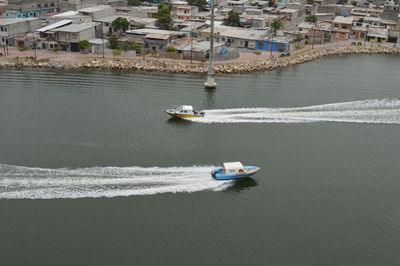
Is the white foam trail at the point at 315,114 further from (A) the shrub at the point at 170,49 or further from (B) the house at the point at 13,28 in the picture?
(B) the house at the point at 13,28

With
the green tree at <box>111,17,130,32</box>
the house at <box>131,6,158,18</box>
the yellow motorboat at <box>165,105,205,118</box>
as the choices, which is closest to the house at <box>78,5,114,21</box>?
the house at <box>131,6,158,18</box>

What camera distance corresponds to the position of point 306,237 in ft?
53.8

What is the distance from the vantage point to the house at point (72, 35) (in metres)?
40.9

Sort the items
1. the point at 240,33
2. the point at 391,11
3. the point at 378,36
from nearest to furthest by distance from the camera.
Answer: the point at 240,33
the point at 378,36
the point at 391,11

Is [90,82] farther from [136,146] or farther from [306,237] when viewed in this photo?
[306,237]

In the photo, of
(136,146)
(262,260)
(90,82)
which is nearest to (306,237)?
(262,260)

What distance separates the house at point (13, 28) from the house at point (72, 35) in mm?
5207

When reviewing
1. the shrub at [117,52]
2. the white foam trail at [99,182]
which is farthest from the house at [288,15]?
the white foam trail at [99,182]

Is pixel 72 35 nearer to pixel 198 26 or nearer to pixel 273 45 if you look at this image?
pixel 198 26

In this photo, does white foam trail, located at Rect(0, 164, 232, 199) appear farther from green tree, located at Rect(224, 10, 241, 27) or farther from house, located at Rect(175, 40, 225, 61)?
green tree, located at Rect(224, 10, 241, 27)

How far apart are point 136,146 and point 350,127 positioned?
14.1 meters

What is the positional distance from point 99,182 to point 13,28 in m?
31.5

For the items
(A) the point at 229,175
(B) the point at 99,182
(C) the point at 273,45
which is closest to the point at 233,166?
(A) the point at 229,175

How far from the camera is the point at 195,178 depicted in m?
19.8
